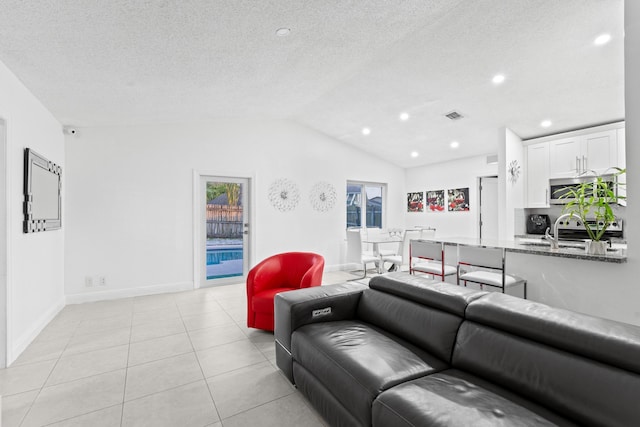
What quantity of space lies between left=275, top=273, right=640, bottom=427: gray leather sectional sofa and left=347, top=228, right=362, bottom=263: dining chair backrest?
134 inches

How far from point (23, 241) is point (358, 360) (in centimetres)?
319

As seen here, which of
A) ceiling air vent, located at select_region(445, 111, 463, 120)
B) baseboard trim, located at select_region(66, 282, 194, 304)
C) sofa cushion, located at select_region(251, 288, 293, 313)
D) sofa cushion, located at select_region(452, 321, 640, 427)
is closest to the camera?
sofa cushion, located at select_region(452, 321, 640, 427)

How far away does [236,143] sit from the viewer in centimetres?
534

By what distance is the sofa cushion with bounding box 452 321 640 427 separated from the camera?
1.11 m

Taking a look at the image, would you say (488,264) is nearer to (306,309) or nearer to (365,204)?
(306,309)

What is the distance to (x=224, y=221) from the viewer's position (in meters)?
5.28

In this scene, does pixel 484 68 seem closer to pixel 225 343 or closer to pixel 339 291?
pixel 339 291

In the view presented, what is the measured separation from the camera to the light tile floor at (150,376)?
1893mm

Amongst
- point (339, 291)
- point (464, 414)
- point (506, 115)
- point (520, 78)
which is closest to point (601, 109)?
point (506, 115)

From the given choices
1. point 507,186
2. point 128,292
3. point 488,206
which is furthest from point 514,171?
point 128,292

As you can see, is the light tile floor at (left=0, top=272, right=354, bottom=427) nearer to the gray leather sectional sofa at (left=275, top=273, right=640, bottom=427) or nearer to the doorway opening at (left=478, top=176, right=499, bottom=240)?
the gray leather sectional sofa at (left=275, top=273, right=640, bottom=427)

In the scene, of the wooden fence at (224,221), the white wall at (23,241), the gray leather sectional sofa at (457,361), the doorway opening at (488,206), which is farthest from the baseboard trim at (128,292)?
the doorway opening at (488,206)

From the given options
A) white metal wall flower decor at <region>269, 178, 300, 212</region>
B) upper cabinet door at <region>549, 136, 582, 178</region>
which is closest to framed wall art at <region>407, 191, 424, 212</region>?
upper cabinet door at <region>549, 136, 582, 178</region>

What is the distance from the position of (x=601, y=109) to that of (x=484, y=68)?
6.23 ft
